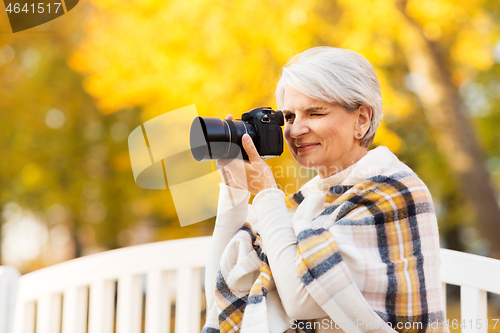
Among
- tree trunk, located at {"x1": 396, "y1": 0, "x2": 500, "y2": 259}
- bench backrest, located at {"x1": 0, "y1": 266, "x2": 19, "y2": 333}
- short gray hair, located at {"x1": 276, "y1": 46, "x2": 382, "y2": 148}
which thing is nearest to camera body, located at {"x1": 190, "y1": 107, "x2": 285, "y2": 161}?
short gray hair, located at {"x1": 276, "y1": 46, "x2": 382, "y2": 148}

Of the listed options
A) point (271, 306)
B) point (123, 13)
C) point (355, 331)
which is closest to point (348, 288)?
point (355, 331)

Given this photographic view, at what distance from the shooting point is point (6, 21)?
3.83 meters

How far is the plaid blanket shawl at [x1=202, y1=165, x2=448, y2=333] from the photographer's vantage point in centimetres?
89

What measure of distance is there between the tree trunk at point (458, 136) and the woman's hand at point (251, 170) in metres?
2.65

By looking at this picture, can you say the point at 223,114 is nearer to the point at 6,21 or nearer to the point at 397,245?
the point at 397,245

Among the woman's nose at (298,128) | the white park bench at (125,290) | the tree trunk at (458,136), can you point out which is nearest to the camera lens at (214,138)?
the woman's nose at (298,128)

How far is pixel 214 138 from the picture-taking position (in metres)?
0.98

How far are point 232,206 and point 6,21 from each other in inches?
144

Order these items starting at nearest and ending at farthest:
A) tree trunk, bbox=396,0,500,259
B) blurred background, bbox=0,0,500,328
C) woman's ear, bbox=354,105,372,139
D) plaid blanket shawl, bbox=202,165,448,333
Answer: plaid blanket shawl, bbox=202,165,448,333 → woman's ear, bbox=354,105,372,139 → blurred background, bbox=0,0,500,328 → tree trunk, bbox=396,0,500,259

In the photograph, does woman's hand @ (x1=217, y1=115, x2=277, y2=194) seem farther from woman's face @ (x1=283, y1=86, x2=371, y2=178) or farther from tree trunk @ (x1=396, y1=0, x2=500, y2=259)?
tree trunk @ (x1=396, y1=0, x2=500, y2=259)

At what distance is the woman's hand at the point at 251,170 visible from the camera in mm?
1018

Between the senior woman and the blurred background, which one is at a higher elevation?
the blurred background

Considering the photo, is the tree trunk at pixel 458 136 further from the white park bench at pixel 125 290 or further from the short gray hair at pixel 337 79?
the white park bench at pixel 125 290

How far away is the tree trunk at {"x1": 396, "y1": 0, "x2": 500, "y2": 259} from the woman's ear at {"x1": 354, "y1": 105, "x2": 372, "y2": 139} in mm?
2396
